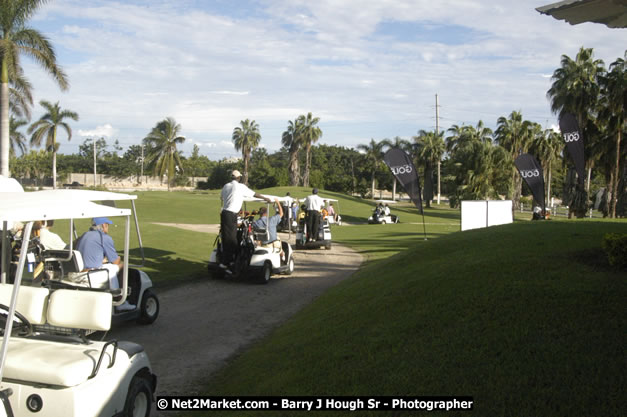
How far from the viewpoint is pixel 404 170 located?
19578 mm

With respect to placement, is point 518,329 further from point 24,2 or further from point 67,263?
point 24,2

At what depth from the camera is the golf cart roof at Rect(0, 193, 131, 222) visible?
3.73 m

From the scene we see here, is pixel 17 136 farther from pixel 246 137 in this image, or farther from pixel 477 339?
pixel 477 339

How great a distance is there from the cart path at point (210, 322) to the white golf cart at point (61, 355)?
4.11 ft

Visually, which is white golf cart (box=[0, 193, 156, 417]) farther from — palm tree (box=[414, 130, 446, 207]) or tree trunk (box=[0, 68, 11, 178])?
palm tree (box=[414, 130, 446, 207])

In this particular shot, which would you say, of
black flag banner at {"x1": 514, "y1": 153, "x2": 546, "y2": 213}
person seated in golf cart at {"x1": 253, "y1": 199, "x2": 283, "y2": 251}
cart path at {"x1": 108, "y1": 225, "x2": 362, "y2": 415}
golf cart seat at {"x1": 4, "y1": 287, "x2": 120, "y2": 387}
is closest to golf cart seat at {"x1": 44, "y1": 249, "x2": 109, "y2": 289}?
cart path at {"x1": 108, "y1": 225, "x2": 362, "y2": 415}

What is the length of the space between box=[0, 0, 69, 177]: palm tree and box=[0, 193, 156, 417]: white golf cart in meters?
19.3

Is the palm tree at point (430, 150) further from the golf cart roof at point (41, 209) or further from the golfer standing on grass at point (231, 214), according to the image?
the golf cart roof at point (41, 209)

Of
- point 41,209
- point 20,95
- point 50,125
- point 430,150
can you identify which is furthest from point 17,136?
point 41,209

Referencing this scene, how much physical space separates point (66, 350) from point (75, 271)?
11.8 ft

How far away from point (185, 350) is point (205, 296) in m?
3.64

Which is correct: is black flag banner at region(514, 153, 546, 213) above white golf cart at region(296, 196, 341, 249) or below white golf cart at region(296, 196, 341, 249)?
above

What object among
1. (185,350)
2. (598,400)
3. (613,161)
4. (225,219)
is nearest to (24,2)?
(225,219)

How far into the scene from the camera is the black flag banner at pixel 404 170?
766 inches
